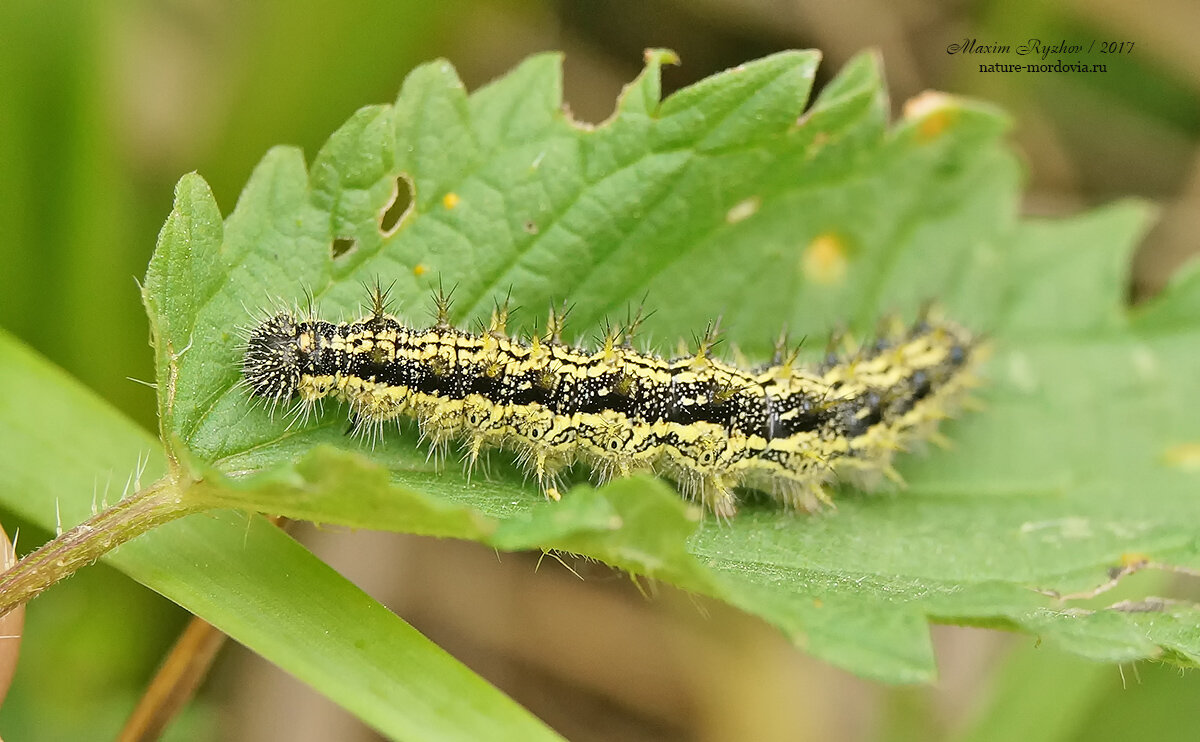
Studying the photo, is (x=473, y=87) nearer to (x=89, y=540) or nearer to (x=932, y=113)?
(x=932, y=113)

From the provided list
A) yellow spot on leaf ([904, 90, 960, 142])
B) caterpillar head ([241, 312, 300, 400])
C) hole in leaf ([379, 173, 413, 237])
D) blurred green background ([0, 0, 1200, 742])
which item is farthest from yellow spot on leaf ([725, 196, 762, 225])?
caterpillar head ([241, 312, 300, 400])

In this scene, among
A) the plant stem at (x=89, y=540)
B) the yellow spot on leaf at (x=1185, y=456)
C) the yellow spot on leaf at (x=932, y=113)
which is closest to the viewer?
the plant stem at (x=89, y=540)

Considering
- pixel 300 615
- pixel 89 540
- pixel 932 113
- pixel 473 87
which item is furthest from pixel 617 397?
pixel 473 87

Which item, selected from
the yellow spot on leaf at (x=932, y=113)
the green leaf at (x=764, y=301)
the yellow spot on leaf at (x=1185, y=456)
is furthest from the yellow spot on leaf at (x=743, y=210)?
the yellow spot on leaf at (x=1185, y=456)

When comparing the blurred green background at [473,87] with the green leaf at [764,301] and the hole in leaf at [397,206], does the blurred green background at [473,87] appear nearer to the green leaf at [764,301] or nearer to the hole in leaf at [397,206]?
the hole in leaf at [397,206]

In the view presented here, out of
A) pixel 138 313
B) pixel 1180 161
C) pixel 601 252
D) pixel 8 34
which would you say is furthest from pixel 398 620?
pixel 1180 161

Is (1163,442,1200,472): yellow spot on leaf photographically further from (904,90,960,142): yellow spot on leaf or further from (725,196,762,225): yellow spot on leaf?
(725,196,762,225): yellow spot on leaf
